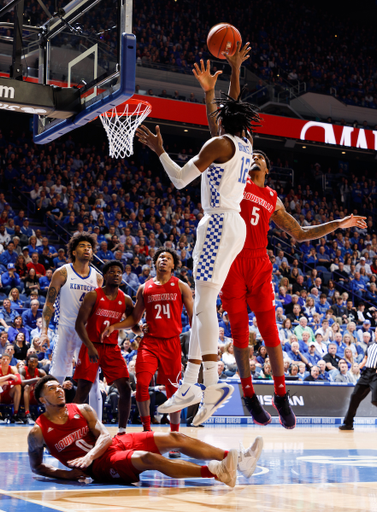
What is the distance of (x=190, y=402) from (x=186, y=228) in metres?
13.6

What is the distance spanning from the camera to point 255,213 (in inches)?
217

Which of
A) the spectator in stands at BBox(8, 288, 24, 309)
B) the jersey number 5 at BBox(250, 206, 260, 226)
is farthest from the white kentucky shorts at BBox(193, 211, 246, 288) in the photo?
the spectator in stands at BBox(8, 288, 24, 309)

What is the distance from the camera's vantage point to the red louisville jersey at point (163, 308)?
7215 millimetres

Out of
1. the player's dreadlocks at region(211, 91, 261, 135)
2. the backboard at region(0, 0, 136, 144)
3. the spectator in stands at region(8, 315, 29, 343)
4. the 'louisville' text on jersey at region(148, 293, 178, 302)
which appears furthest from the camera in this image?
the spectator in stands at region(8, 315, 29, 343)

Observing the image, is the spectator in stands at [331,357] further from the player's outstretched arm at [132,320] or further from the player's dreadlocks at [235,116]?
the player's dreadlocks at [235,116]

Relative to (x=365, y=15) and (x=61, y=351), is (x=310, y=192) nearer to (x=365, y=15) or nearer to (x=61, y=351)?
(x=365, y=15)

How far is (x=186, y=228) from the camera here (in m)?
18.3

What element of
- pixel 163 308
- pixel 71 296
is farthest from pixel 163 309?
pixel 71 296

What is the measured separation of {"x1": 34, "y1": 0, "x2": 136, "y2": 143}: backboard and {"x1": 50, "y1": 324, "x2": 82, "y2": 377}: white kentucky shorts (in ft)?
7.48

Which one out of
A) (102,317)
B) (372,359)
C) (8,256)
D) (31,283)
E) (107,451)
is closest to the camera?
(107,451)

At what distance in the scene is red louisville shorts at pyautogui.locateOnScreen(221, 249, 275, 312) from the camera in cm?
532

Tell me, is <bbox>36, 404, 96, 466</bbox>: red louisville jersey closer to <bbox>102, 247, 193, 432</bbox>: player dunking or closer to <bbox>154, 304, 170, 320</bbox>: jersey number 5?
<bbox>102, 247, 193, 432</bbox>: player dunking

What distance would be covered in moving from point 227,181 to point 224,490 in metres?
→ 2.43

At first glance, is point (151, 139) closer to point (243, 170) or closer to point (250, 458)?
point (243, 170)
